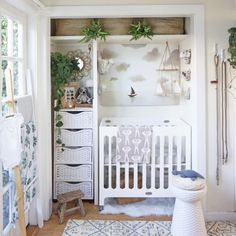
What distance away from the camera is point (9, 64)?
110 inches

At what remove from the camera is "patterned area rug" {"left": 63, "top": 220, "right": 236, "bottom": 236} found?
315 centimetres

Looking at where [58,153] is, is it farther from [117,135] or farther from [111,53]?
[111,53]

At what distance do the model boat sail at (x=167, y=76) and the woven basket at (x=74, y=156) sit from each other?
116 centimetres

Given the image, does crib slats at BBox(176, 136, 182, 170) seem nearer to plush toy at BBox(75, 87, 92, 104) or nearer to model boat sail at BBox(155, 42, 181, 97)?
model boat sail at BBox(155, 42, 181, 97)

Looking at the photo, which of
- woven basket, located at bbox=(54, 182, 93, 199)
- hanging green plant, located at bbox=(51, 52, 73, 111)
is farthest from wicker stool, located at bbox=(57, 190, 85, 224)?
hanging green plant, located at bbox=(51, 52, 73, 111)

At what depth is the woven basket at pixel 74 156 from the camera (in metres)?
3.88

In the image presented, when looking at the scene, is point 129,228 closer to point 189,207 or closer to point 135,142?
point 189,207

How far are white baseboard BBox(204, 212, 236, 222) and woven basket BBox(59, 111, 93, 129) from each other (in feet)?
5.16

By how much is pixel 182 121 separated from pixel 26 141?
1.91 meters

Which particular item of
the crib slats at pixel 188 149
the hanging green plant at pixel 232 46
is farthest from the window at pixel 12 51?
the hanging green plant at pixel 232 46

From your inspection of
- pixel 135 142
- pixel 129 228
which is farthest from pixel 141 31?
pixel 129 228

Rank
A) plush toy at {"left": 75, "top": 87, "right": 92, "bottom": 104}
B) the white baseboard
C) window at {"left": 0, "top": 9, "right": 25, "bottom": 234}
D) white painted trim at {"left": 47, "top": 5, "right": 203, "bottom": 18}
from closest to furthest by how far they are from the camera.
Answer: window at {"left": 0, "top": 9, "right": 25, "bottom": 234}
white painted trim at {"left": 47, "top": 5, "right": 203, "bottom": 18}
the white baseboard
plush toy at {"left": 75, "top": 87, "right": 92, "bottom": 104}

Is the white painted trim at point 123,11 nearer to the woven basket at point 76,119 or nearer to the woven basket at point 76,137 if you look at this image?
the woven basket at point 76,119

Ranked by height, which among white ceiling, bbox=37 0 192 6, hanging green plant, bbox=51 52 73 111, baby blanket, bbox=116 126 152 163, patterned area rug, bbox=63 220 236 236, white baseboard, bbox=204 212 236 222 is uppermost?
white ceiling, bbox=37 0 192 6
